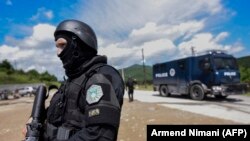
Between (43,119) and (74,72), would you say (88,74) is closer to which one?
(74,72)

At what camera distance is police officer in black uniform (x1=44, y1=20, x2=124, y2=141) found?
7.36ft

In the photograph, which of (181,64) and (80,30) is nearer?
(80,30)

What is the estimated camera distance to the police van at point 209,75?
2041cm

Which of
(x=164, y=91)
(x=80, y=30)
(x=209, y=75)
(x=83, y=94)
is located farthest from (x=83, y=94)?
(x=164, y=91)

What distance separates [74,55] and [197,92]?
20.2 metres

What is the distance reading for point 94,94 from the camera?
230 cm

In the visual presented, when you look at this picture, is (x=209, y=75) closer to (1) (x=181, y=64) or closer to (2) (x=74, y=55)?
(1) (x=181, y=64)

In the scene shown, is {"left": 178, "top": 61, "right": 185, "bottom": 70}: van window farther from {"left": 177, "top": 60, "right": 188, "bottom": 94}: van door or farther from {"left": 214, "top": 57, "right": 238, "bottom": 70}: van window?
{"left": 214, "top": 57, "right": 238, "bottom": 70}: van window

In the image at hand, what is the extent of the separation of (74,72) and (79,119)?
16.1 inches

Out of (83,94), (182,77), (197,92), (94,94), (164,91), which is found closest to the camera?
(94,94)

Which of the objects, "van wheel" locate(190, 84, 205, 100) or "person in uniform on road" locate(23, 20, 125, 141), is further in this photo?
"van wheel" locate(190, 84, 205, 100)

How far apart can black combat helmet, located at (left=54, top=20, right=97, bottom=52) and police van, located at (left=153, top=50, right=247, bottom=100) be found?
1851 cm

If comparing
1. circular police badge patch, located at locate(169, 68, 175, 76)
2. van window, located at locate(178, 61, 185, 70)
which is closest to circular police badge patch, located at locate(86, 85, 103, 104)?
van window, located at locate(178, 61, 185, 70)

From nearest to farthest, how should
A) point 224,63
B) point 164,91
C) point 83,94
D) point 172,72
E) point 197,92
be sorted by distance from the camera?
point 83,94 < point 224,63 < point 197,92 < point 172,72 < point 164,91
